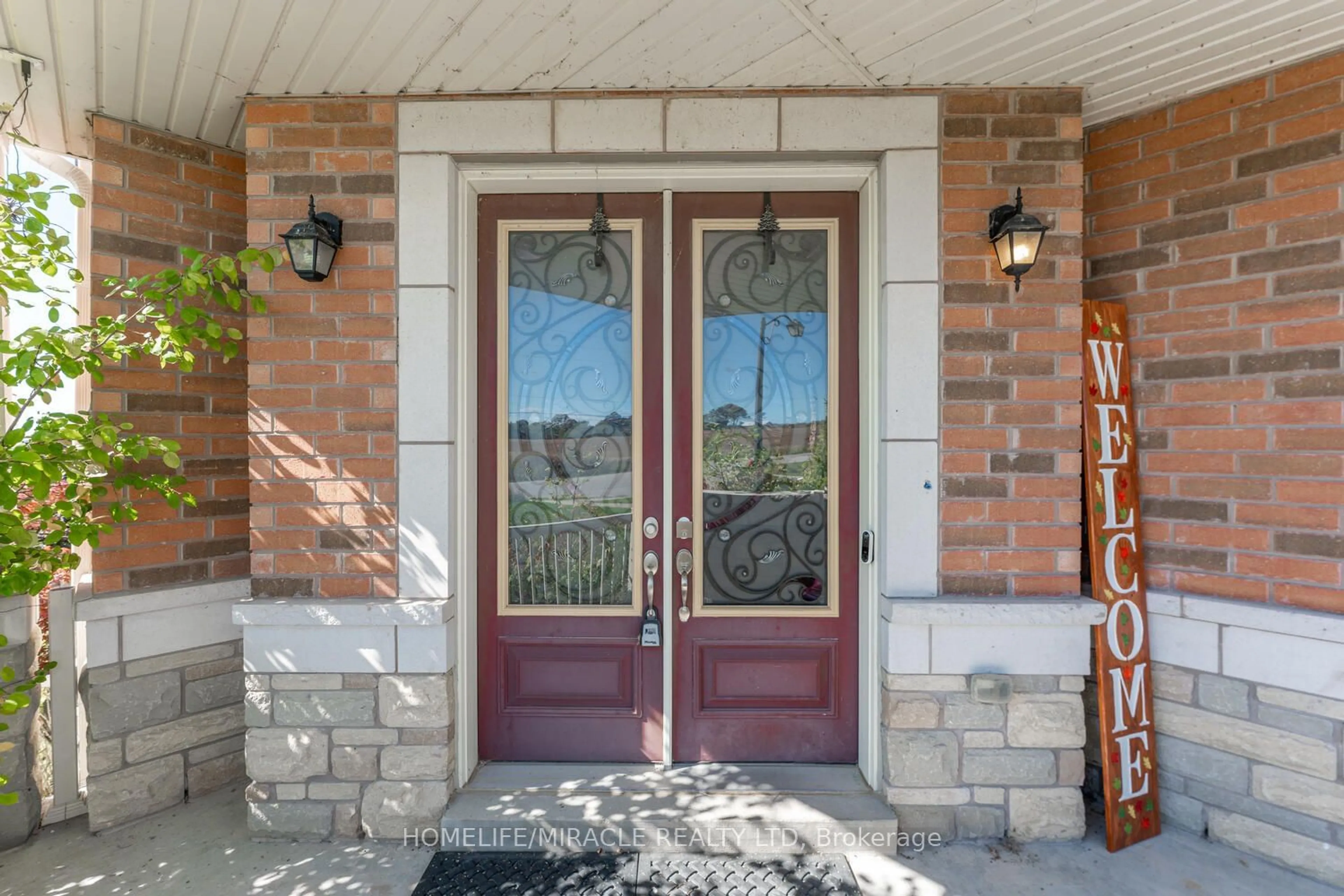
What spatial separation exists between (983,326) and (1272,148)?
48.2 inches

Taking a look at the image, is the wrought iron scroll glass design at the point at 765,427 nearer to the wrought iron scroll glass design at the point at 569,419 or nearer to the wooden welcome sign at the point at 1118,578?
the wrought iron scroll glass design at the point at 569,419

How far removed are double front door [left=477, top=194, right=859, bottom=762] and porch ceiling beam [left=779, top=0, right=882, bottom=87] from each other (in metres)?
0.44

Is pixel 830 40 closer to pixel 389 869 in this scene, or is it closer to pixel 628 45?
pixel 628 45

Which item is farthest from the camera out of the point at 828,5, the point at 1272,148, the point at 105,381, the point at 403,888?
the point at 105,381

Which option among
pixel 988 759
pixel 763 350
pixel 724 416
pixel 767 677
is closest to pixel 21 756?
pixel 767 677

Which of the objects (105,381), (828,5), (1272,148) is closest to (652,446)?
(828,5)

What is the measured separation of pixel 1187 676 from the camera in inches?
97.2

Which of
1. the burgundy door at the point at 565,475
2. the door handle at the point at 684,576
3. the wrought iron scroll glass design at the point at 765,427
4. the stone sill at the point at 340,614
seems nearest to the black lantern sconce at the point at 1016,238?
the wrought iron scroll glass design at the point at 765,427

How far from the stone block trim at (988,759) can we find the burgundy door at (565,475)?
1.04m

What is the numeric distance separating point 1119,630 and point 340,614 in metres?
3.05

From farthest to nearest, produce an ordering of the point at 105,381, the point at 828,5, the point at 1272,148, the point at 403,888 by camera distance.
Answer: the point at 105,381, the point at 1272,148, the point at 403,888, the point at 828,5

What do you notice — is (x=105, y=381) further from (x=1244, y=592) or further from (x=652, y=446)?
(x=1244, y=592)

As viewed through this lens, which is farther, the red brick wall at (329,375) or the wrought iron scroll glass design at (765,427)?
the wrought iron scroll glass design at (765,427)

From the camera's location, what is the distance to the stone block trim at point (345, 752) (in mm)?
2416
